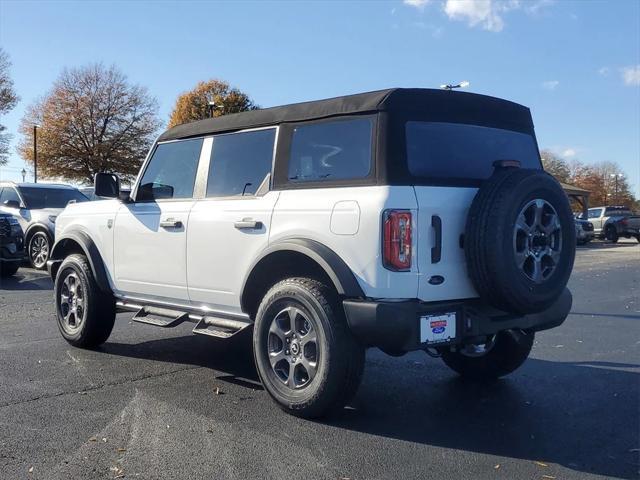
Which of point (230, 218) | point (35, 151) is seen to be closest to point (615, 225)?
point (230, 218)

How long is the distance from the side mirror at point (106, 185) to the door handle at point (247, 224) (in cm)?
178

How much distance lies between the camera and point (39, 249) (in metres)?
13.2

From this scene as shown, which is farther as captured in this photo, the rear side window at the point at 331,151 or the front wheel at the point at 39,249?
the front wheel at the point at 39,249

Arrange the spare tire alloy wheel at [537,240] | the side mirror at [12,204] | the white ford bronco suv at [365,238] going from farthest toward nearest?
the side mirror at [12,204] < the spare tire alloy wheel at [537,240] < the white ford bronco suv at [365,238]

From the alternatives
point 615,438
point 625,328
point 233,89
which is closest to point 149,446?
point 615,438

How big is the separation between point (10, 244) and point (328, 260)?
32.1 feet

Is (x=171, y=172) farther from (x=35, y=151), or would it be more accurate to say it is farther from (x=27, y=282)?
(x=35, y=151)

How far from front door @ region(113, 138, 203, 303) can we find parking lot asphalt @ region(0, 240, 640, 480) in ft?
2.41

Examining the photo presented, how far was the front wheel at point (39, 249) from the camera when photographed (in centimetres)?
1297

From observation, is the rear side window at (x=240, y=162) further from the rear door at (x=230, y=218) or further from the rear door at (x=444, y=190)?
the rear door at (x=444, y=190)

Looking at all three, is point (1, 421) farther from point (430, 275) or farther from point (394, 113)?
point (394, 113)

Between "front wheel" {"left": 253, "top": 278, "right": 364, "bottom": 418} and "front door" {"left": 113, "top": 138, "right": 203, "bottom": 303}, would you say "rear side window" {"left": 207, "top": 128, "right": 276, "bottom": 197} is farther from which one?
"front wheel" {"left": 253, "top": 278, "right": 364, "bottom": 418}

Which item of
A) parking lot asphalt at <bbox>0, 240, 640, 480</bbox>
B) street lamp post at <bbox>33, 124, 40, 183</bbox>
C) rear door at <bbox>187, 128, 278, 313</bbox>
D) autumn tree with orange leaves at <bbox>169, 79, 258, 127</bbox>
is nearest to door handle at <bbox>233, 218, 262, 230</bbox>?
rear door at <bbox>187, 128, 278, 313</bbox>

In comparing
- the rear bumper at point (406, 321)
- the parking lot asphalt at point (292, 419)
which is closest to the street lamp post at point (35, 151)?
the parking lot asphalt at point (292, 419)
